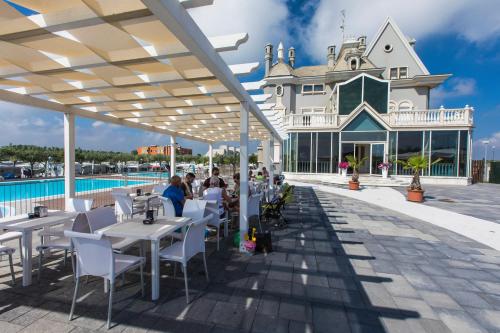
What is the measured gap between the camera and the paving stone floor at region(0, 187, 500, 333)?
2.34m

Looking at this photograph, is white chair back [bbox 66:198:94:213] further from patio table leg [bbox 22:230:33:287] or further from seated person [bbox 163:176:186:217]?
seated person [bbox 163:176:186:217]

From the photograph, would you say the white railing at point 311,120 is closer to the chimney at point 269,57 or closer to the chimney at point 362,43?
the chimney at point 269,57

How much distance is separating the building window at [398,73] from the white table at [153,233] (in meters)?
22.7

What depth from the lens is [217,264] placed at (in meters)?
3.65

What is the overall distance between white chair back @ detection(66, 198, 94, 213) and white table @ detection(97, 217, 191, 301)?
1.41 m

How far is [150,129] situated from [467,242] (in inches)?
383

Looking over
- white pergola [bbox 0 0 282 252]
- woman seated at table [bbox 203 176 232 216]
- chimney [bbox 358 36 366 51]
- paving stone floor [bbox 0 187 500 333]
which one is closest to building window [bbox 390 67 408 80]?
chimney [bbox 358 36 366 51]

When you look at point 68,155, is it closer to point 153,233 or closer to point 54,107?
point 54,107

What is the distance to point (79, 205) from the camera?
13.6 feet

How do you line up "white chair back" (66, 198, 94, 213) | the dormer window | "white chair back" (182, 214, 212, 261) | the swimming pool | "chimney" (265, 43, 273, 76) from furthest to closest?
"chimney" (265, 43, 273, 76) → the dormer window → the swimming pool → "white chair back" (66, 198, 94, 213) → "white chair back" (182, 214, 212, 261)

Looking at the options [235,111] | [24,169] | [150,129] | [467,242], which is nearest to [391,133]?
[467,242]

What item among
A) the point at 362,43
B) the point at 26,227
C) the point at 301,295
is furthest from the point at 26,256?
the point at 362,43

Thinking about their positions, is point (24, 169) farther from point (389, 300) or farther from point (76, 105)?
point (389, 300)

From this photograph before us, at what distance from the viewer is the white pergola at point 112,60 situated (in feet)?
6.88
